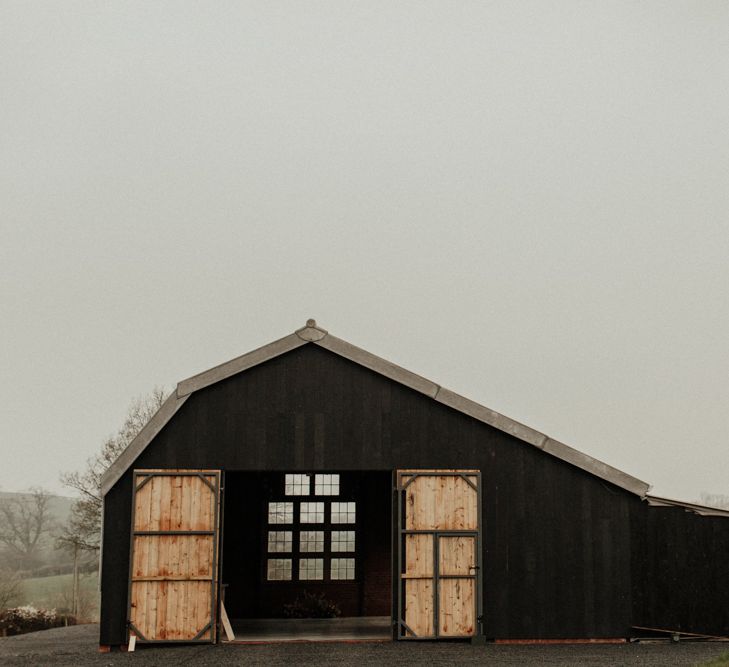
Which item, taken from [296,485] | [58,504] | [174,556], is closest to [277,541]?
[296,485]

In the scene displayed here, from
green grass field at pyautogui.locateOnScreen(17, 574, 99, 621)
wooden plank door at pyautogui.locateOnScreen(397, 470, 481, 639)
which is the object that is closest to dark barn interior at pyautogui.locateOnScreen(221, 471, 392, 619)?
wooden plank door at pyautogui.locateOnScreen(397, 470, 481, 639)

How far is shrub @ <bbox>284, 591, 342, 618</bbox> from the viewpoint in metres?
18.2

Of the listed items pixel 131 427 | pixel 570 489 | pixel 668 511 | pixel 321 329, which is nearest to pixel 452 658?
pixel 570 489

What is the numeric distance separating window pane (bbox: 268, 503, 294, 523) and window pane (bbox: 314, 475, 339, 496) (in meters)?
0.64

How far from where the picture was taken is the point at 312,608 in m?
18.3

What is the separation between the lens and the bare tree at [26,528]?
53219 millimetres

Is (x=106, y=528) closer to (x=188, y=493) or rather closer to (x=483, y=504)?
(x=188, y=493)

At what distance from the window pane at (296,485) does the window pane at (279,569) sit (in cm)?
137

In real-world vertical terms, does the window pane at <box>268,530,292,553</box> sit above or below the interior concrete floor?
above

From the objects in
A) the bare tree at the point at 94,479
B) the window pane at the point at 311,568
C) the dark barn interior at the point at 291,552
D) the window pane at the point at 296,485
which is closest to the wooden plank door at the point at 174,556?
the dark barn interior at the point at 291,552

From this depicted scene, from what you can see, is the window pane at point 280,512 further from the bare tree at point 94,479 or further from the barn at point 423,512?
the bare tree at point 94,479

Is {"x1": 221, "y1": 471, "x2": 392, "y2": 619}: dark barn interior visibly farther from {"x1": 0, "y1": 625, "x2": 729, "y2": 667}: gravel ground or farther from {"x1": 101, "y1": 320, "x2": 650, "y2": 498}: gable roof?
{"x1": 101, "y1": 320, "x2": 650, "y2": 498}: gable roof

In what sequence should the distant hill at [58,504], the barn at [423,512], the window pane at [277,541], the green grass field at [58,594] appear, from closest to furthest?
the barn at [423,512] < the window pane at [277,541] < the green grass field at [58,594] < the distant hill at [58,504]

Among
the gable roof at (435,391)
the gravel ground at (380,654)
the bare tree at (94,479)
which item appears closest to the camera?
the gravel ground at (380,654)
